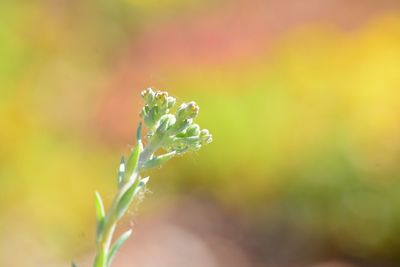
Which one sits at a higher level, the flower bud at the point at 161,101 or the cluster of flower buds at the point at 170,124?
the flower bud at the point at 161,101

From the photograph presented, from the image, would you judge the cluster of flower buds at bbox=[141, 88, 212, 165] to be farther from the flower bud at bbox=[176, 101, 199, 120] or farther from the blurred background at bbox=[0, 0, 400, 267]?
the blurred background at bbox=[0, 0, 400, 267]

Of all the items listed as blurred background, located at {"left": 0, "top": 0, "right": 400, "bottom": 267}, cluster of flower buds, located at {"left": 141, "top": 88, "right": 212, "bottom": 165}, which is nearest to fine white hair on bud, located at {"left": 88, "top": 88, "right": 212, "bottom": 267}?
cluster of flower buds, located at {"left": 141, "top": 88, "right": 212, "bottom": 165}

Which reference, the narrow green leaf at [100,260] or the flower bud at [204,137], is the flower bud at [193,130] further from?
the narrow green leaf at [100,260]

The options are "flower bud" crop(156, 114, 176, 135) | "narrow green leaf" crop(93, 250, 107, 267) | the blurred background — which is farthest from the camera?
the blurred background

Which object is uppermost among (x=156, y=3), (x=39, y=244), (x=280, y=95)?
(x=156, y=3)

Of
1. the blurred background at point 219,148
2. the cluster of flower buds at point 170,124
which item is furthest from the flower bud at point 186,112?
the blurred background at point 219,148

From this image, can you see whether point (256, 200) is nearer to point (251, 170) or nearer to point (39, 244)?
point (251, 170)

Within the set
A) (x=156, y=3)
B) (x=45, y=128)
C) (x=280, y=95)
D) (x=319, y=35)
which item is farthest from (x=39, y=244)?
(x=156, y=3)
